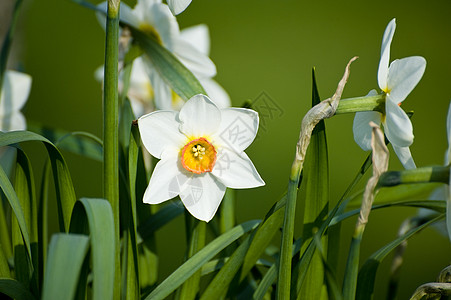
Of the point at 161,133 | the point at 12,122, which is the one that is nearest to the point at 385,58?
the point at 161,133

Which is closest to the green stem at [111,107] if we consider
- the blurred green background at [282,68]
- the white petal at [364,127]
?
the white petal at [364,127]

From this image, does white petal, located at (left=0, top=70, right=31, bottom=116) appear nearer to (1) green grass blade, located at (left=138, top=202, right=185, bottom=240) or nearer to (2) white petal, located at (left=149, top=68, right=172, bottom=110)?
(2) white petal, located at (left=149, top=68, right=172, bottom=110)

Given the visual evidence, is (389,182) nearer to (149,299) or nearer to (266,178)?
(149,299)

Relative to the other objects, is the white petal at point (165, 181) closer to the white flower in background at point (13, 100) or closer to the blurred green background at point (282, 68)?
the white flower in background at point (13, 100)

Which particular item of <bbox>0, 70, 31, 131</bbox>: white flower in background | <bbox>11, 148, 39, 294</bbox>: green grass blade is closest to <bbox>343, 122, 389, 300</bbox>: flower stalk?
<bbox>11, 148, 39, 294</bbox>: green grass blade

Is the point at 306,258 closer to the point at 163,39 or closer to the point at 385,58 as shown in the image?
the point at 385,58

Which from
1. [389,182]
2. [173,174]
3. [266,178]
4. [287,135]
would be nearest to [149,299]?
[173,174]
